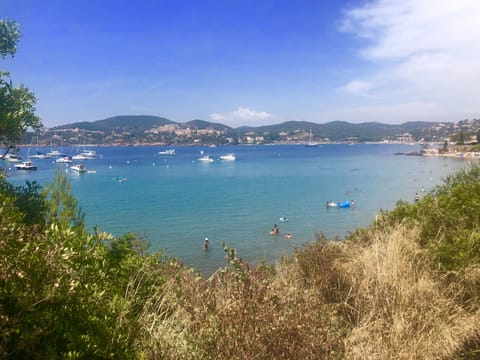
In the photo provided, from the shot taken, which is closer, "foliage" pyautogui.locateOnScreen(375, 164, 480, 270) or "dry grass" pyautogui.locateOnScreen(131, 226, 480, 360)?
"dry grass" pyautogui.locateOnScreen(131, 226, 480, 360)

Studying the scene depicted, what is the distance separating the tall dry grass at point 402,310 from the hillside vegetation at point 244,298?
2cm

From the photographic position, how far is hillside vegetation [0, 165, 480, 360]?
2080 mm

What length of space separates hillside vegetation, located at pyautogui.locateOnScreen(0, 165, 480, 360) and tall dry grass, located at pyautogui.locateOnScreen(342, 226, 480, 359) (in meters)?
0.02

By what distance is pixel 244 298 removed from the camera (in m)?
2.86

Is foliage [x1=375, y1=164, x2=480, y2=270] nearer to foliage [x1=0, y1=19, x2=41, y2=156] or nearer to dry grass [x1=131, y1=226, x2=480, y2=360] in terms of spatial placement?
dry grass [x1=131, y1=226, x2=480, y2=360]

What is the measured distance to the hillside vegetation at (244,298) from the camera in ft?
6.82

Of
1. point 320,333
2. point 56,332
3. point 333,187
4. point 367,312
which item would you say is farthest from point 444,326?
point 333,187

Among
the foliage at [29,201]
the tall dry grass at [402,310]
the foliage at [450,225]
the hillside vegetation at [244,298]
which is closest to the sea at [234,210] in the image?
the foliage at [29,201]

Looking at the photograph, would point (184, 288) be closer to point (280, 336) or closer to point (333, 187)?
point (280, 336)

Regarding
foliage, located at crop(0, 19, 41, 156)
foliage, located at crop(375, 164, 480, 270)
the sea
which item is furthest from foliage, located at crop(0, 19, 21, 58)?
foliage, located at crop(375, 164, 480, 270)

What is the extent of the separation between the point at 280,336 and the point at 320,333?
412 mm

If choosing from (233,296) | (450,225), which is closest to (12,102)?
(233,296)

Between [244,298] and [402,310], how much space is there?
2.46 m

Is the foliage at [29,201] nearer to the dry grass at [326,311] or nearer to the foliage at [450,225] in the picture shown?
the dry grass at [326,311]
